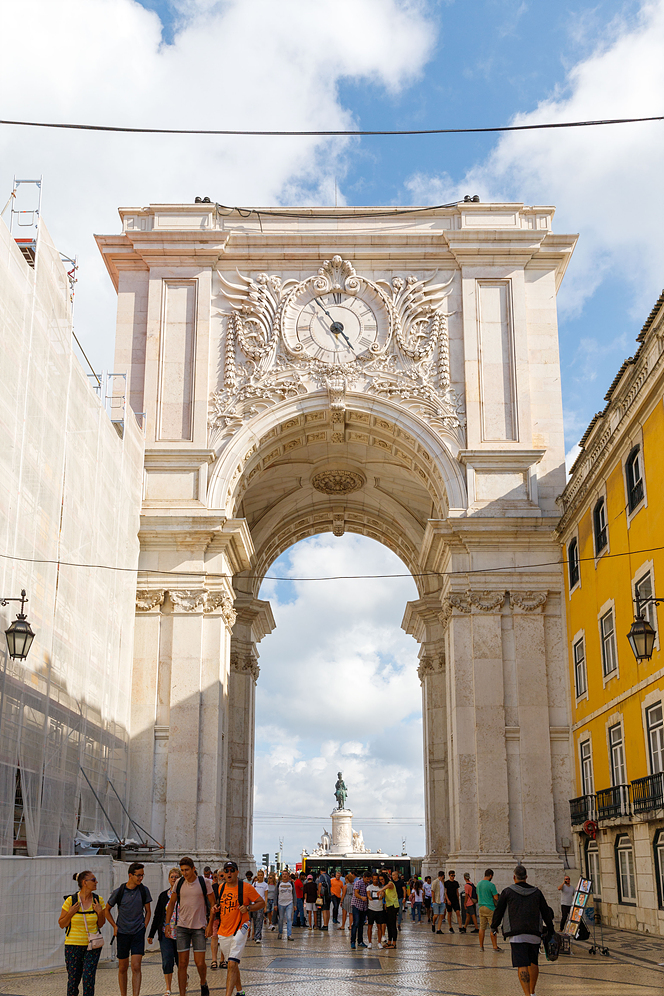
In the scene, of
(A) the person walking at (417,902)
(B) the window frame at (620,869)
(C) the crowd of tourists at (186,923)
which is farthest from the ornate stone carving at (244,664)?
(C) the crowd of tourists at (186,923)

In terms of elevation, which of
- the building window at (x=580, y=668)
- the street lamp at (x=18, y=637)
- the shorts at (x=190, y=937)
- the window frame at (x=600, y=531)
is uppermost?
the window frame at (x=600, y=531)

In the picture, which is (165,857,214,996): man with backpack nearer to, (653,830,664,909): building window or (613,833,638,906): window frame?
(653,830,664,909): building window

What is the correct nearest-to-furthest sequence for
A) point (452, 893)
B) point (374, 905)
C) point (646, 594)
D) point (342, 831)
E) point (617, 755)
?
1. point (646, 594)
2. point (374, 905)
3. point (617, 755)
4. point (452, 893)
5. point (342, 831)

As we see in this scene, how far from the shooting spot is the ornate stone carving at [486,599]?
3023cm

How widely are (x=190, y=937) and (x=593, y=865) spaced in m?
16.3

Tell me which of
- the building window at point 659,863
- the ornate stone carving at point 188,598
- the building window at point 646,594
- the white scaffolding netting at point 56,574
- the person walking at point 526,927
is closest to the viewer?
the person walking at point 526,927

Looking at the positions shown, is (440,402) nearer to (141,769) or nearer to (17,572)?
(141,769)

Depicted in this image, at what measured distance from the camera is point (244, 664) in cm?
4116

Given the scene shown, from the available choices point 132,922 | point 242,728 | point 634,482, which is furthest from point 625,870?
point 242,728

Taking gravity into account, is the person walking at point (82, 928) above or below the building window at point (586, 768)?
below

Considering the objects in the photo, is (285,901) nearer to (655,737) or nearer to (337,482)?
(655,737)

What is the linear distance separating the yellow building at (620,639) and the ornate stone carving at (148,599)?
11.5 metres

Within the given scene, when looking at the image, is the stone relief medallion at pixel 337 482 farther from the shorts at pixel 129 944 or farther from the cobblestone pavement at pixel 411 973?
the shorts at pixel 129 944

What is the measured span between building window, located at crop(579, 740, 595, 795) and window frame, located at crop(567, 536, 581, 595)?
14.0 feet
